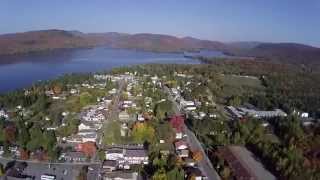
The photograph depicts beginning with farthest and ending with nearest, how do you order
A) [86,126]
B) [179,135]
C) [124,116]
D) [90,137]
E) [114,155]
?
[124,116] < [86,126] < [179,135] < [90,137] < [114,155]

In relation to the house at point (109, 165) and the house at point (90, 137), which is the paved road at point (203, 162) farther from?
the house at point (90, 137)

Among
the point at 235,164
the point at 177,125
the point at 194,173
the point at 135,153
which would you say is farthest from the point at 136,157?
the point at 177,125

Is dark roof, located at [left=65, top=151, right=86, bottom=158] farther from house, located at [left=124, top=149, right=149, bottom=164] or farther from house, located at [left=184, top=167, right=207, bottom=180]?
house, located at [left=184, top=167, right=207, bottom=180]

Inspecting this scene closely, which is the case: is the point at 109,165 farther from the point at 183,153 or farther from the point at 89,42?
the point at 89,42

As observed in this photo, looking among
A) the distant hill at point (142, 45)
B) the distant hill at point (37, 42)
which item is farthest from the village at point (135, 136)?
the distant hill at point (37, 42)

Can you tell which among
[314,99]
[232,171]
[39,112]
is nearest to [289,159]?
[232,171]

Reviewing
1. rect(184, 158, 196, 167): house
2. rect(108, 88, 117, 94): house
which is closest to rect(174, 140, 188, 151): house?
rect(184, 158, 196, 167): house

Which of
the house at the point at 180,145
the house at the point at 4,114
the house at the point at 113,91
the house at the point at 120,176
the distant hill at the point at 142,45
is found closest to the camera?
the house at the point at 120,176

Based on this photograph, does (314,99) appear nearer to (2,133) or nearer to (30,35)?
(2,133)
